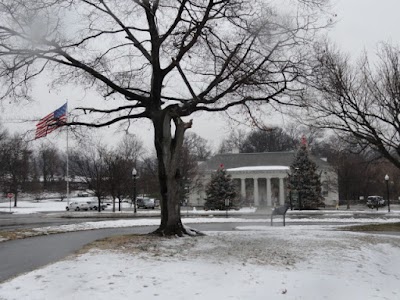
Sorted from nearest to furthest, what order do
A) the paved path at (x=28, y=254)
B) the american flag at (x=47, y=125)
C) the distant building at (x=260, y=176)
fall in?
the paved path at (x=28, y=254) < the american flag at (x=47, y=125) < the distant building at (x=260, y=176)

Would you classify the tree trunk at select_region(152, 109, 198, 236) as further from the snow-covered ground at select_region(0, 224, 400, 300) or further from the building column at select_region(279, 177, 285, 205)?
the building column at select_region(279, 177, 285, 205)

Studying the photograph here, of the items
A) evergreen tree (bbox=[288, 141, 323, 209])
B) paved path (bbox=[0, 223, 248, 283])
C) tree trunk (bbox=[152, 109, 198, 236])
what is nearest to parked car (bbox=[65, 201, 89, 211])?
evergreen tree (bbox=[288, 141, 323, 209])

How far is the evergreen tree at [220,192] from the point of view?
49750 millimetres

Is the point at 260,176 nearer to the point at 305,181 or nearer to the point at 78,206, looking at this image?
the point at 305,181

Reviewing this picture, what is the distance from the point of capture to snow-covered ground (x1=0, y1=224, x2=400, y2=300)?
25.4 feet

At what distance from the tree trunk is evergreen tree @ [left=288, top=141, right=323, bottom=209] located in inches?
1382

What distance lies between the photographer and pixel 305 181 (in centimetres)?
4994

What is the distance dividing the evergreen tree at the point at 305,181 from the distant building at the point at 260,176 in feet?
66.8

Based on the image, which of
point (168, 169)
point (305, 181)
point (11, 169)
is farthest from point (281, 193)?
point (168, 169)

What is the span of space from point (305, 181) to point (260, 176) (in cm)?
2568

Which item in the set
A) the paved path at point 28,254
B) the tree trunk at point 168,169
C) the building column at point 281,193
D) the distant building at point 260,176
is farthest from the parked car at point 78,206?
the tree trunk at point 168,169

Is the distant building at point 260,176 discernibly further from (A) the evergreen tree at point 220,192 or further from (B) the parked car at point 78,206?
(A) the evergreen tree at point 220,192

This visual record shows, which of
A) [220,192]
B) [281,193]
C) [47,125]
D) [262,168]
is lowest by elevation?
[281,193]

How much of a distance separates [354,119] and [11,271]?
18.6 m
